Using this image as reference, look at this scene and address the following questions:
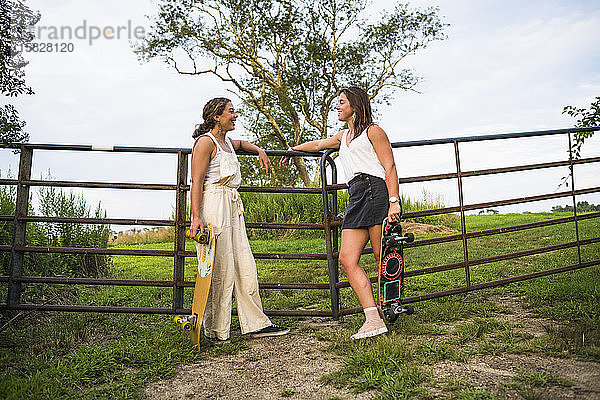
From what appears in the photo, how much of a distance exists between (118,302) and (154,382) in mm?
2983

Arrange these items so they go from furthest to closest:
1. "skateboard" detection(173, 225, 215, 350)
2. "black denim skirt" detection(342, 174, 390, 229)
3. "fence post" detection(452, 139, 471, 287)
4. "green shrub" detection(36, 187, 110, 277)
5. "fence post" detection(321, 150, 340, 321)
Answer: "green shrub" detection(36, 187, 110, 277), "fence post" detection(452, 139, 471, 287), "fence post" detection(321, 150, 340, 321), "black denim skirt" detection(342, 174, 390, 229), "skateboard" detection(173, 225, 215, 350)

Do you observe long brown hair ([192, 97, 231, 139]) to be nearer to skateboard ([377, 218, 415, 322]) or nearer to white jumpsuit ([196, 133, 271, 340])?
white jumpsuit ([196, 133, 271, 340])

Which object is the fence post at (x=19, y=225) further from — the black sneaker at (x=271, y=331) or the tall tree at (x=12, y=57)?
the black sneaker at (x=271, y=331)

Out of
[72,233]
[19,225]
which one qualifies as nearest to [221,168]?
[19,225]

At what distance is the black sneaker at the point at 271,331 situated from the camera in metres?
3.90

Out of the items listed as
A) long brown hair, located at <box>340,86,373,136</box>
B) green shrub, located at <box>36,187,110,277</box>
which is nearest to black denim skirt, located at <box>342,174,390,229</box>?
long brown hair, located at <box>340,86,373,136</box>

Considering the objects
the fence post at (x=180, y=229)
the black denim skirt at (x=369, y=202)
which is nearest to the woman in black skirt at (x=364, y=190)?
the black denim skirt at (x=369, y=202)

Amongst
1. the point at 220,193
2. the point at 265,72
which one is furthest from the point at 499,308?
the point at 265,72

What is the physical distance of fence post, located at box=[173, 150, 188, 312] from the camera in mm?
4230

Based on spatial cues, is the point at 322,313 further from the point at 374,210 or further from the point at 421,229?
the point at 421,229

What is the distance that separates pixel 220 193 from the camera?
384cm

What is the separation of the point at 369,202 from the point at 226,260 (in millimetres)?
1158

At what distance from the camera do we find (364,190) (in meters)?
3.74

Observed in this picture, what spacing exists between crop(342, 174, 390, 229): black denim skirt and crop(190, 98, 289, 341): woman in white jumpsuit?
91cm
